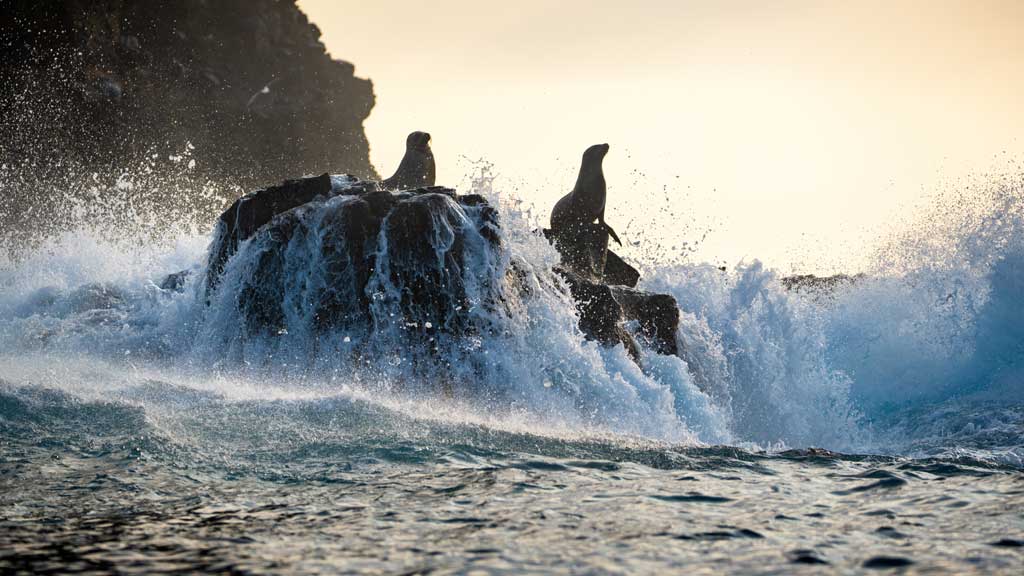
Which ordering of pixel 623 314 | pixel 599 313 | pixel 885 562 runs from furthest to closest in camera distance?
1. pixel 623 314
2. pixel 599 313
3. pixel 885 562

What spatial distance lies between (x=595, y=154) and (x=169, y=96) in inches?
1151

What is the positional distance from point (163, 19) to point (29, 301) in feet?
90.9

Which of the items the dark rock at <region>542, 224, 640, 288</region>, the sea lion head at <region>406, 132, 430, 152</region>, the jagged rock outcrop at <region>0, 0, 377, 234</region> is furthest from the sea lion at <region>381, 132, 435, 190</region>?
the jagged rock outcrop at <region>0, 0, 377, 234</region>

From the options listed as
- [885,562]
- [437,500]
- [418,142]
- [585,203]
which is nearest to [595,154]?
[585,203]

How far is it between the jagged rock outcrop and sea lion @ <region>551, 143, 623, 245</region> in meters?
18.8

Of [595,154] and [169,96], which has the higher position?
[169,96]

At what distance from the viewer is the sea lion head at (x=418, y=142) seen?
38.4 feet

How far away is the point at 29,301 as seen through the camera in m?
12.8

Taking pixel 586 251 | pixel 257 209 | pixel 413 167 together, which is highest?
pixel 413 167

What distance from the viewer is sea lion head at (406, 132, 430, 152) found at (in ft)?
38.4

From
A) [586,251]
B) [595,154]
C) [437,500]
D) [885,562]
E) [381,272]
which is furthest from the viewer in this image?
[595,154]

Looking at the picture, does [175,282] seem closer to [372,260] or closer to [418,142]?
[418,142]

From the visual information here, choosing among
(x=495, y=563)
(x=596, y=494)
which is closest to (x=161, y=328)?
(x=596, y=494)

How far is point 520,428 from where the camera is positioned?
6328 mm
